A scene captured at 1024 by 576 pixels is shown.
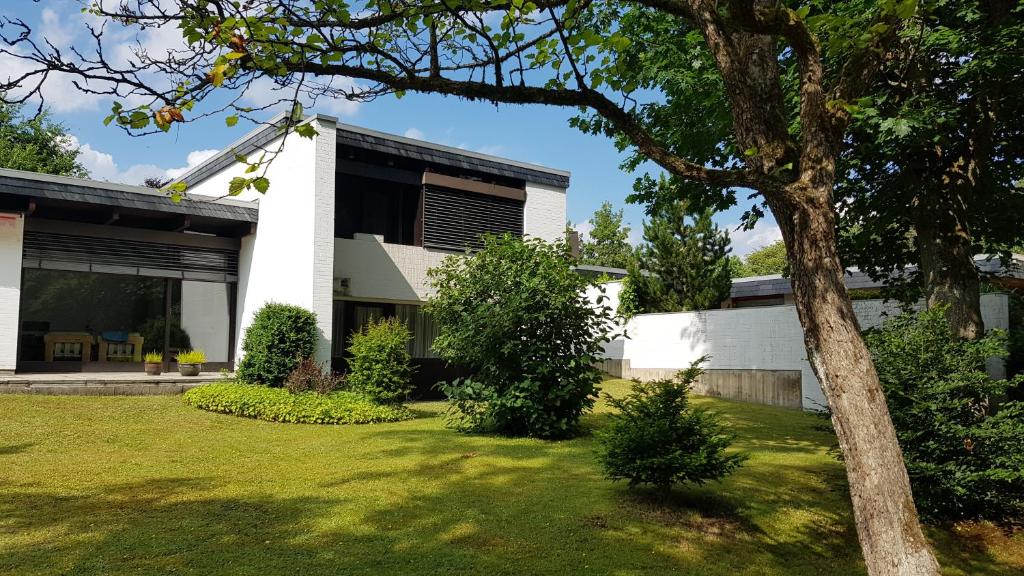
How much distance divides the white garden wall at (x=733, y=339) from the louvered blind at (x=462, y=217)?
15.3 feet

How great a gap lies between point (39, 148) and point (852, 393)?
125 ft

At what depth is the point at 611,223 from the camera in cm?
4681

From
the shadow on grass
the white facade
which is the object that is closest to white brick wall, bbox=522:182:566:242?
the white facade

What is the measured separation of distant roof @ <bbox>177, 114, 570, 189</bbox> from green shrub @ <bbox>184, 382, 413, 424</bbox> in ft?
17.2

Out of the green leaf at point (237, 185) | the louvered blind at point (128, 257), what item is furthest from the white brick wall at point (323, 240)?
the green leaf at point (237, 185)

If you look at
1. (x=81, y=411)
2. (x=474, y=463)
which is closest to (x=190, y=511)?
(x=474, y=463)

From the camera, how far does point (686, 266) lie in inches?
824

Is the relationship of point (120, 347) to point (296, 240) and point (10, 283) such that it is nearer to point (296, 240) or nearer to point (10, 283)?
point (10, 283)

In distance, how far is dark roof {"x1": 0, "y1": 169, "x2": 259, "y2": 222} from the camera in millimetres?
13711

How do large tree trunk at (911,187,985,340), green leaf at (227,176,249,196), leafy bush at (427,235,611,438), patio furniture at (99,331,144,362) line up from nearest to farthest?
green leaf at (227,176,249,196) → large tree trunk at (911,187,985,340) → leafy bush at (427,235,611,438) → patio furniture at (99,331,144,362)

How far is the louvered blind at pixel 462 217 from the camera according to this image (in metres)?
18.1

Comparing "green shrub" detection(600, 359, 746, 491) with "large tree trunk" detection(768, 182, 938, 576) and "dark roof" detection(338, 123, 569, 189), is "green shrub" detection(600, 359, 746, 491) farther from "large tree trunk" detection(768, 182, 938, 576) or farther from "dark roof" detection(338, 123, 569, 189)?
"dark roof" detection(338, 123, 569, 189)

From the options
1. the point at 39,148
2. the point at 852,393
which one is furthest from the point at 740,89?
the point at 39,148

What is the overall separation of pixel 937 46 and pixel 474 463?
7.53 meters
